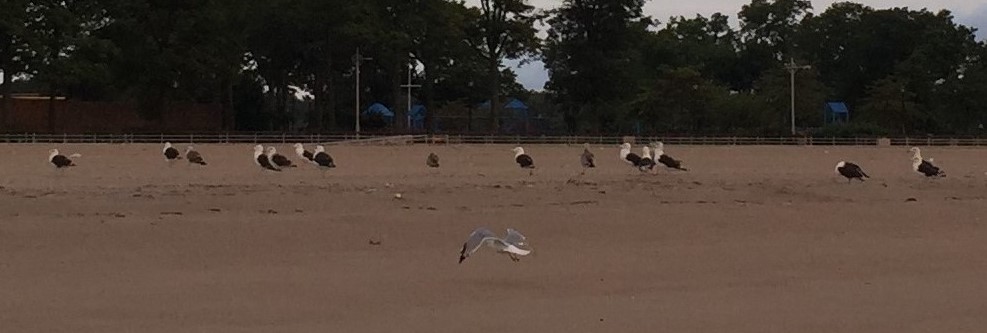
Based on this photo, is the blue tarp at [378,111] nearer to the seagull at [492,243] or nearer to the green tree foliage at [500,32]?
the green tree foliage at [500,32]

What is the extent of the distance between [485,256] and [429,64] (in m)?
54.1

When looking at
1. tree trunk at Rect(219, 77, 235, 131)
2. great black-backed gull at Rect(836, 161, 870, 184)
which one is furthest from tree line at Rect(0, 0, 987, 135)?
great black-backed gull at Rect(836, 161, 870, 184)

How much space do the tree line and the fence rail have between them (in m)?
4.49

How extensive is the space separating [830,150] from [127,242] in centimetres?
3560

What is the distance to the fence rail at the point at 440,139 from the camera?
4578 centimetres

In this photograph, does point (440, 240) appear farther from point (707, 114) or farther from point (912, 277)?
point (707, 114)

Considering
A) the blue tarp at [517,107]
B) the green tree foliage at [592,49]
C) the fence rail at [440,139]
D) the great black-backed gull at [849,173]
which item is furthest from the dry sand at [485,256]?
the blue tarp at [517,107]

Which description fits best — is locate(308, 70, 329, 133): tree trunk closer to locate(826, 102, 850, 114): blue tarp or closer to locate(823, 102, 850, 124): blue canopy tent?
locate(823, 102, 850, 124): blue canopy tent

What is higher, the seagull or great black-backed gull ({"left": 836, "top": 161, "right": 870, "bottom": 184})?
great black-backed gull ({"left": 836, "top": 161, "right": 870, "bottom": 184})

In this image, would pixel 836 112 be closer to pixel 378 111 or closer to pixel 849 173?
pixel 378 111

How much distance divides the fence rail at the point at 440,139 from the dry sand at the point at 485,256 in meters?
25.3

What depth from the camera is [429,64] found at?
64.6 m

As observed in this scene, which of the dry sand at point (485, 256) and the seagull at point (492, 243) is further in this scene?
the seagull at point (492, 243)

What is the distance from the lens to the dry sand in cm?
820
